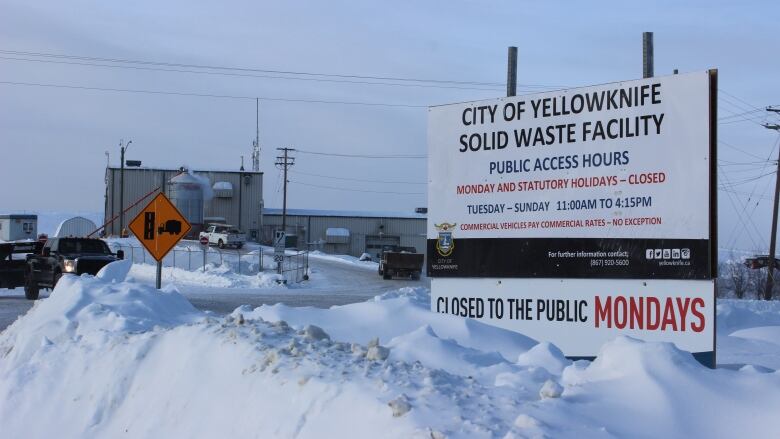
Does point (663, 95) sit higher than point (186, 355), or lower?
higher

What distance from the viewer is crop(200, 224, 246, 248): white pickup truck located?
62.0m

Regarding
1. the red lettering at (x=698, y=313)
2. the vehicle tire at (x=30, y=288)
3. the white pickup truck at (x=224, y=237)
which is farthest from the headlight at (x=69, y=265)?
the white pickup truck at (x=224, y=237)

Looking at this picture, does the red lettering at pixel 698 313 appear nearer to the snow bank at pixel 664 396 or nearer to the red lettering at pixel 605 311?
the red lettering at pixel 605 311

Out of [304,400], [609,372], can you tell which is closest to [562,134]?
[609,372]

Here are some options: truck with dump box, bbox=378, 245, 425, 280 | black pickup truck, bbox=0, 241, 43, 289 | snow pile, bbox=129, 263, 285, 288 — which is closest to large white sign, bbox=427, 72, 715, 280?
black pickup truck, bbox=0, 241, 43, 289

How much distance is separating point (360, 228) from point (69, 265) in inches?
2361

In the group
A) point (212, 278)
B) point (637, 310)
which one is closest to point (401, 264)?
point (212, 278)

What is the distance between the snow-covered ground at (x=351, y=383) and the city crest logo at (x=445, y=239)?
2.42 feet

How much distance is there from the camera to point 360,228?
84938 millimetres

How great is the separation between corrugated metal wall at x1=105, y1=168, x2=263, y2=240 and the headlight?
51703 mm

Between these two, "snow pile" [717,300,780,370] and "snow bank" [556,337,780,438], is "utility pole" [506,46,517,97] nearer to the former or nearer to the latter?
"snow pile" [717,300,780,370]

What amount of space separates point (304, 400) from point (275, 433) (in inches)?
10.8

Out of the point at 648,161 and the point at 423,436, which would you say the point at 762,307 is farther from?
the point at 423,436

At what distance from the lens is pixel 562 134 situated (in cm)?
945
